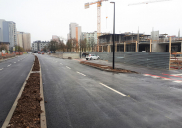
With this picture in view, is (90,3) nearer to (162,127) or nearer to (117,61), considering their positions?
(117,61)

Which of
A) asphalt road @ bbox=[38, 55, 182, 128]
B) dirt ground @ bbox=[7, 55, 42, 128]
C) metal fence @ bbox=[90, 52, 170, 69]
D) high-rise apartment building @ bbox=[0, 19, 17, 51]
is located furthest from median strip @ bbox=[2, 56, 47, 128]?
high-rise apartment building @ bbox=[0, 19, 17, 51]

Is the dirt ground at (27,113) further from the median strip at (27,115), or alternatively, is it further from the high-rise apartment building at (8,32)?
the high-rise apartment building at (8,32)

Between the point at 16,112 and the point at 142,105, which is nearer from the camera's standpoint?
the point at 16,112

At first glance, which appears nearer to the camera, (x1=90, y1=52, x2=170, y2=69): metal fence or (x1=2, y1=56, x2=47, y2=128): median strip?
(x1=2, y1=56, x2=47, y2=128): median strip

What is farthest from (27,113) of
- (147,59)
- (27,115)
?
(147,59)

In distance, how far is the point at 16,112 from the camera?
196 inches

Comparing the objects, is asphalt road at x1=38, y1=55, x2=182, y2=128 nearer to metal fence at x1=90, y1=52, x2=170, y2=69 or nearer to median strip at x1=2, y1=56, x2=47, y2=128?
median strip at x1=2, y1=56, x2=47, y2=128

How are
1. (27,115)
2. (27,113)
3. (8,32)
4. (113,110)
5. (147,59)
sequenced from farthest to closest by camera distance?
1. (8,32)
2. (147,59)
3. (113,110)
4. (27,113)
5. (27,115)

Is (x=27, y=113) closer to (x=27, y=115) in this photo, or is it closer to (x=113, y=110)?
(x=27, y=115)

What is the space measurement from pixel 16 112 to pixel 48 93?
2785 millimetres

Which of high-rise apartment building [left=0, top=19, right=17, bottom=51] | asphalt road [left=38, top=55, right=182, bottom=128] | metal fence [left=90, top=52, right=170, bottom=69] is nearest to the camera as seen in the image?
asphalt road [left=38, top=55, right=182, bottom=128]

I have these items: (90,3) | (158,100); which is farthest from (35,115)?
(90,3)

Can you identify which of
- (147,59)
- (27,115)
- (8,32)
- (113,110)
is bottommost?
(113,110)

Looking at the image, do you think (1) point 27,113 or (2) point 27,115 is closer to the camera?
(2) point 27,115
